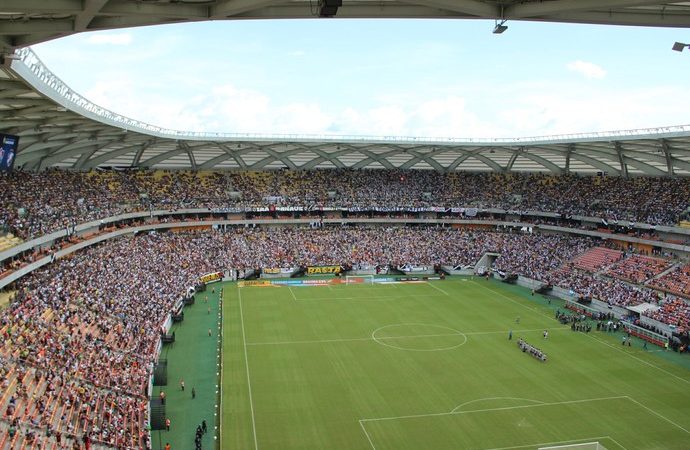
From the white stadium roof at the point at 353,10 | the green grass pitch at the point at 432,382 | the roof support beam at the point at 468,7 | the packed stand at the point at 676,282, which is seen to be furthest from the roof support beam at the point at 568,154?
the roof support beam at the point at 468,7

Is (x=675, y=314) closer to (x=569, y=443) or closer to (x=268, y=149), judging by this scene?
(x=569, y=443)

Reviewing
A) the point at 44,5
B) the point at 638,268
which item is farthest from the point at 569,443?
the point at 638,268

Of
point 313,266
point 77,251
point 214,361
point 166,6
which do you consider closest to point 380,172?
point 313,266

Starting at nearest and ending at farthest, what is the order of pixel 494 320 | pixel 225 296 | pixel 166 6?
pixel 166 6
pixel 494 320
pixel 225 296

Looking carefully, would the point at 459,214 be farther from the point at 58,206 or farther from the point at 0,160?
the point at 0,160

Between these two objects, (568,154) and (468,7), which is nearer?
(468,7)

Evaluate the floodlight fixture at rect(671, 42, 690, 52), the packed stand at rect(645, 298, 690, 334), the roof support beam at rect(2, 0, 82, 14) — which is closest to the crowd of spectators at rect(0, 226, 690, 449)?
the packed stand at rect(645, 298, 690, 334)
